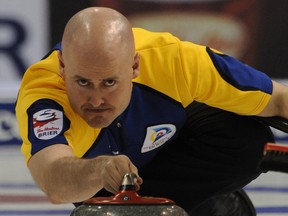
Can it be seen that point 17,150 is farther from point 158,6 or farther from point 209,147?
point 209,147

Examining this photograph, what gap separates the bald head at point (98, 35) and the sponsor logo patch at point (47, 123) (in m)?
0.16

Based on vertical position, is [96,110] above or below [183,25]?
above

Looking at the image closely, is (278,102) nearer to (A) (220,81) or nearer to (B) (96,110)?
(A) (220,81)

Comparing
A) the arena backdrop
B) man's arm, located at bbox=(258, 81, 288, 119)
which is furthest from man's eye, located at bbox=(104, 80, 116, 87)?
the arena backdrop

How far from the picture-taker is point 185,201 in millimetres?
2498

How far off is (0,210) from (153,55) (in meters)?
1.04

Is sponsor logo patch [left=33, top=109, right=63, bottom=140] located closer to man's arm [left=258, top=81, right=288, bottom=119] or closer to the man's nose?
the man's nose

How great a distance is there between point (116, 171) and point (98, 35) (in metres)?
0.43

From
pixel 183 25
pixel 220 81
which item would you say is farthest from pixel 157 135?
pixel 183 25

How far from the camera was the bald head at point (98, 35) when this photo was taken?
1736 mm

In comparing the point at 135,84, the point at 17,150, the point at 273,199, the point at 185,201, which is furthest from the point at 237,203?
the point at 17,150

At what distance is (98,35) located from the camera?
5.74ft

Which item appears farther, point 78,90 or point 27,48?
point 27,48

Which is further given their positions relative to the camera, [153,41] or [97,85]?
[153,41]
